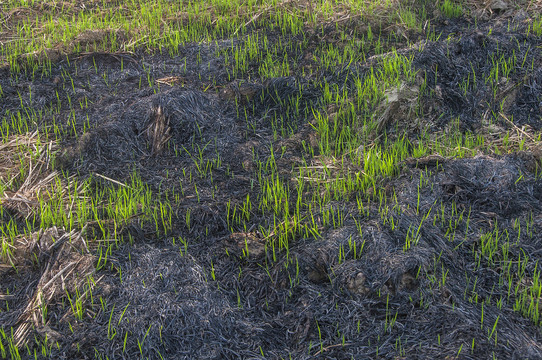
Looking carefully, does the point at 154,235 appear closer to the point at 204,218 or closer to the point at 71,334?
the point at 204,218

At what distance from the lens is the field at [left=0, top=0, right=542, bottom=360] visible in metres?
2.48

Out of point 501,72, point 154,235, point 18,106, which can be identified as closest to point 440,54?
point 501,72

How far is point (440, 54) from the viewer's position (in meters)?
4.35

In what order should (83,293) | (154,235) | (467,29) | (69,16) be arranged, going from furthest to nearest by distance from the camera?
(69,16) < (467,29) < (154,235) < (83,293)

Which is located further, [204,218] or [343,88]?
[343,88]

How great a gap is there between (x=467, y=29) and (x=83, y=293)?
406 centimetres

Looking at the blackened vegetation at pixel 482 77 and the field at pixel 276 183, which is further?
the blackened vegetation at pixel 482 77

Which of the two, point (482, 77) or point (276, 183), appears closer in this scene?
point (276, 183)

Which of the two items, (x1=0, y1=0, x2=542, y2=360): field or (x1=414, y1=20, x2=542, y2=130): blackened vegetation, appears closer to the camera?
(x1=0, y1=0, x2=542, y2=360): field

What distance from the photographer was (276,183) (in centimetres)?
323

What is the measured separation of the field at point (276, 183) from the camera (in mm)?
2480

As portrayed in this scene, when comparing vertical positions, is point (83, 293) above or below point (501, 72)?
below

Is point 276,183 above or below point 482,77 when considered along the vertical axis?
below

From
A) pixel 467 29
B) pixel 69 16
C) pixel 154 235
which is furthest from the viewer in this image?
pixel 69 16
